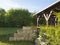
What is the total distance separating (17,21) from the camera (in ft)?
108

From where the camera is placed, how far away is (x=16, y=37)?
66.0 ft

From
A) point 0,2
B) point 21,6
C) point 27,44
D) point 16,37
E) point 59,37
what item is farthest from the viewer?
point 21,6

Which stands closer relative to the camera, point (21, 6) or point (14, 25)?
point (14, 25)

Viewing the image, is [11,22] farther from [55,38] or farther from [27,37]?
[55,38]

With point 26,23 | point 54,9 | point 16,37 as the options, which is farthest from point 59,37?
point 26,23

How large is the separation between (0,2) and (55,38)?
29.0 meters

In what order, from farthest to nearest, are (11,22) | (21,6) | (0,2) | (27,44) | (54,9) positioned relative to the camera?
(21,6), (0,2), (11,22), (27,44), (54,9)

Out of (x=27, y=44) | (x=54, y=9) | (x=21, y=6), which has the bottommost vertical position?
(x=27, y=44)

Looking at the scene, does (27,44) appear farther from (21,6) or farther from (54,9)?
(21,6)

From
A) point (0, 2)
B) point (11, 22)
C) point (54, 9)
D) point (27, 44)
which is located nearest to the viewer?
point (54, 9)

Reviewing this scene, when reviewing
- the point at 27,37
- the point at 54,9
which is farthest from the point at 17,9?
the point at 54,9

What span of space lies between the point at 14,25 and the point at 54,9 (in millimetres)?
20526

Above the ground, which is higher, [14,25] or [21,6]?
[21,6]

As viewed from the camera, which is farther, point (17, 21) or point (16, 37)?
point (17, 21)
